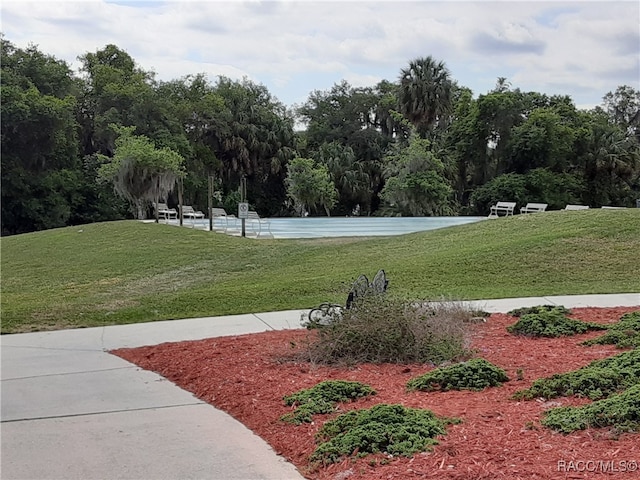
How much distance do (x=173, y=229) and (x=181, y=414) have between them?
15.3 meters

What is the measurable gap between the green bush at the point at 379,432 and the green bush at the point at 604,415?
0.59m

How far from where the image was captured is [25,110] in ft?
95.0

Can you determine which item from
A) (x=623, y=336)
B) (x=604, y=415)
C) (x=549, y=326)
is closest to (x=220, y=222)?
(x=549, y=326)

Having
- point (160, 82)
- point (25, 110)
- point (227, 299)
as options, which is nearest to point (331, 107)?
point (160, 82)

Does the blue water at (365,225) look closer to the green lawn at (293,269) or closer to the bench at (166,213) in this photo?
the bench at (166,213)

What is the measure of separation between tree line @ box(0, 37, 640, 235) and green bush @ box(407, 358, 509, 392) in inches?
973

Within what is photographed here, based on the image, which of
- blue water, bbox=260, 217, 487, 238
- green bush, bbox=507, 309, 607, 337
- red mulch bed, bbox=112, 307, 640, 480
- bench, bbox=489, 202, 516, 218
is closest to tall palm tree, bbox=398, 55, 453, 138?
bench, bbox=489, 202, 516, 218

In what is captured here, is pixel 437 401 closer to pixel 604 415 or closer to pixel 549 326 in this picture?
pixel 604 415

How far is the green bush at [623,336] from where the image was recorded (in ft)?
17.5

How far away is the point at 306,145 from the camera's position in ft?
122

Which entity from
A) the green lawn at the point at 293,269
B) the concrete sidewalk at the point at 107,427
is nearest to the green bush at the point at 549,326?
the green lawn at the point at 293,269

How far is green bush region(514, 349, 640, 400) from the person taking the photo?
13.5 ft

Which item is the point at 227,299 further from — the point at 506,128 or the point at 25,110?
the point at 506,128

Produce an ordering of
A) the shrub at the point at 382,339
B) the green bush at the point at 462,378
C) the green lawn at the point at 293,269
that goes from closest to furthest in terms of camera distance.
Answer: the green bush at the point at 462,378
the shrub at the point at 382,339
the green lawn at the point at 293,269
